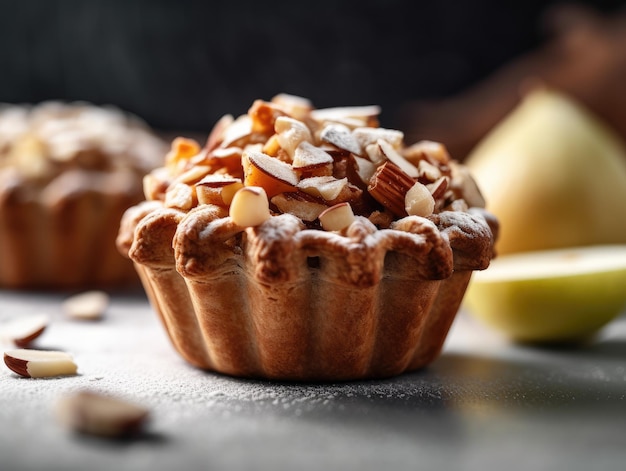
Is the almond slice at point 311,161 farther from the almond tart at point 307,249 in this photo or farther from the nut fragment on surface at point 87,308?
the nut fragment on surface at point 87,308

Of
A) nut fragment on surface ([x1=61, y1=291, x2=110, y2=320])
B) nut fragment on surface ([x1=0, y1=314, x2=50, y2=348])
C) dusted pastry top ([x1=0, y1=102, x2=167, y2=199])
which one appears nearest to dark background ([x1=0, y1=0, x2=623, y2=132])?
dusted pastry top ([x1=0, y1=102, x2=167, y2=199])

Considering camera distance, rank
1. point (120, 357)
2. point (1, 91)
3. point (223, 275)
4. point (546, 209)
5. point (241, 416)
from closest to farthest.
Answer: point (241, 416), point (223, 275), point (120, 357), point (546, 209), point (1, 91)

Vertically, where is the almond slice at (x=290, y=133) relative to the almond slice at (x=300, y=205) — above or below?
above

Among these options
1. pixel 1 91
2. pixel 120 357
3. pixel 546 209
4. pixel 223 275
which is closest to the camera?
pixel 223 275

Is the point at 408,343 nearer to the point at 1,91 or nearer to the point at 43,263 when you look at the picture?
the point at 43,263

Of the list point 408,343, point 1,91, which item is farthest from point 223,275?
point 1,91

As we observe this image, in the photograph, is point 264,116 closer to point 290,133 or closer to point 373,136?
point 290,133

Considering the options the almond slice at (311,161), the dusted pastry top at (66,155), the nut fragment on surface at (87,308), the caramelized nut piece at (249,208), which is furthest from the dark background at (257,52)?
the caramelized nut piece at (249,208)

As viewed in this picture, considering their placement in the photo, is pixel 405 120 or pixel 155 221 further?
pixel 405 120
